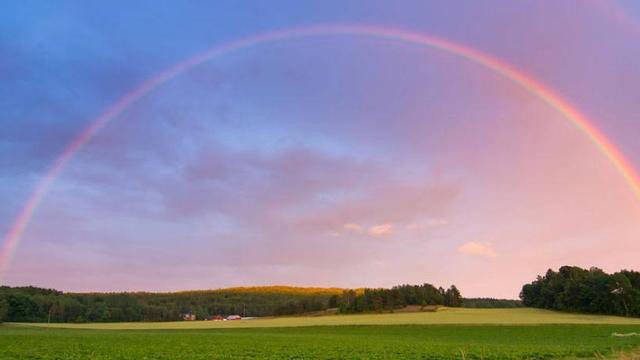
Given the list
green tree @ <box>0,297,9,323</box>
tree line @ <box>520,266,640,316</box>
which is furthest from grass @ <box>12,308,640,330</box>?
green tree @ <box>0,297,9,323</box>

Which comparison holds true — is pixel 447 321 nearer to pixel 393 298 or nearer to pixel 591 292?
pixel 591 292

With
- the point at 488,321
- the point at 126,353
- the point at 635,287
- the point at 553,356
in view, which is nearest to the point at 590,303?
the point at 635,287

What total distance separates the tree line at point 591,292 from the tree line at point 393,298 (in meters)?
39.3

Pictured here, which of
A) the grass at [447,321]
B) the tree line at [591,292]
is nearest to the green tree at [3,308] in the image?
the grass at [447,321]

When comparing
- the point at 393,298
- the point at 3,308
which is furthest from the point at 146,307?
the point at 393,298

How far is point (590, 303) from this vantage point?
410ft

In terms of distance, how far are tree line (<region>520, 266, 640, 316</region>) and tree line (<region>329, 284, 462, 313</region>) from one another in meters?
39.3

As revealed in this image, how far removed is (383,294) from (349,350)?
13572 centimetres

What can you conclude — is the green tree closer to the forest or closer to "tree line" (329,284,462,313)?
the forest

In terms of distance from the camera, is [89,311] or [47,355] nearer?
[47,355]

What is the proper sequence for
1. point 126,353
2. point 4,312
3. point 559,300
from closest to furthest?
point 126,353 < point 559,300 < point 4,312

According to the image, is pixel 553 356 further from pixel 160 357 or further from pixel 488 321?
pixel 488 321

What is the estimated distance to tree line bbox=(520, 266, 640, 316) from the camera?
11925cm

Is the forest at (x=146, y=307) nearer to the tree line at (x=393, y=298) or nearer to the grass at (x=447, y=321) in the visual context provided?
the tree line at (x=393, y=298)
